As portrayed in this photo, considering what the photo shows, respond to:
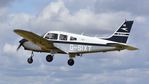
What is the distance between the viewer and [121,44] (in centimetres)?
11444

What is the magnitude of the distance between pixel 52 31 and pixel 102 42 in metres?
4.96

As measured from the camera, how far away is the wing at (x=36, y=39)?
383 ft

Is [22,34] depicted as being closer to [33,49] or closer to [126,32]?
[33,49]

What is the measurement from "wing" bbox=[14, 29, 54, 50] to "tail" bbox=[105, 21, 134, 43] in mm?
5939

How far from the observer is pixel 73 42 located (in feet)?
381

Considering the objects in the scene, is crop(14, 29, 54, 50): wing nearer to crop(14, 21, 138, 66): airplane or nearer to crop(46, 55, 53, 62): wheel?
crop(14, 21, 138, 66): airplane

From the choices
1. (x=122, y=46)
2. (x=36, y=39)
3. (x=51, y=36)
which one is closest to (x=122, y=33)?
(x=122, y=46)

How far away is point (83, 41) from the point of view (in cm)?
11606

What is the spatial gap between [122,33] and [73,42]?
4.80 m

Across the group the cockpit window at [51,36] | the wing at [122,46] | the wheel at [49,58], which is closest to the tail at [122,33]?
the wing at [122,46]

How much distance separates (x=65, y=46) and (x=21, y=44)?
16.9ft

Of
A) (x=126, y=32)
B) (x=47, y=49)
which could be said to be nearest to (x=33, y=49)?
(x=47, y=49)

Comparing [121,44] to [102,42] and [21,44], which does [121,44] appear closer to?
[102,42]

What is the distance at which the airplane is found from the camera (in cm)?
11550
